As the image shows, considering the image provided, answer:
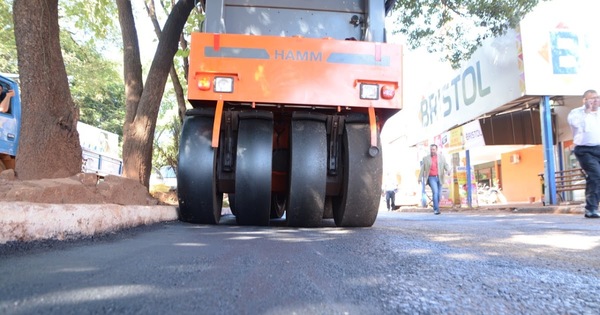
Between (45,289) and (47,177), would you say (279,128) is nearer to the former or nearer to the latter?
(47,177)

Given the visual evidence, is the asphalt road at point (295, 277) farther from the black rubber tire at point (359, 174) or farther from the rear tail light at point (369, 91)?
the rear tail light at point (369, 91)

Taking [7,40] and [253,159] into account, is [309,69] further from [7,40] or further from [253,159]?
[7,40]

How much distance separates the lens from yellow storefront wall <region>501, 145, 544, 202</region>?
653 inches

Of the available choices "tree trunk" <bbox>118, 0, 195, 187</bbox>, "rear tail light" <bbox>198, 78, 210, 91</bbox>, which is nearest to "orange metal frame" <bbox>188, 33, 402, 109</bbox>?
"rear tail light" <bbox>198, 78, 210, 91</bbox>

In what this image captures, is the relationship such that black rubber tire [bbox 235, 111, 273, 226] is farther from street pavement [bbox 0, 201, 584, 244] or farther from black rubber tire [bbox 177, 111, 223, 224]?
street pavement [bbox 0, 201, 584, 244]

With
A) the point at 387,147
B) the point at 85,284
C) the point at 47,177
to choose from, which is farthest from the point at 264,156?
the point at 387,147

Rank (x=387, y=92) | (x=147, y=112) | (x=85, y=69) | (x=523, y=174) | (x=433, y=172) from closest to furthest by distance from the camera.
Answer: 1. (x=387, y=92)
2. (x=147, y=112)
3. (x=433, y=172)
4. (x=523, y=174)
5. (x=85, y=69)

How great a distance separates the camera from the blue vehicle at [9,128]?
7.20 metres

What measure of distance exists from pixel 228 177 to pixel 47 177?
1.95 m

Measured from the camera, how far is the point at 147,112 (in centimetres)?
733

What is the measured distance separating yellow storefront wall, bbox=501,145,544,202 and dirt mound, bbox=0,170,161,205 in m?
15.1

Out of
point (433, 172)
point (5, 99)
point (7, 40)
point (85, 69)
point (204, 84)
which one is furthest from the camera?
point (85, 69)

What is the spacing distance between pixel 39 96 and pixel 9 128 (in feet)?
11.2

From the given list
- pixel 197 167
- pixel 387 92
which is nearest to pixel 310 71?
pixel 387 92
